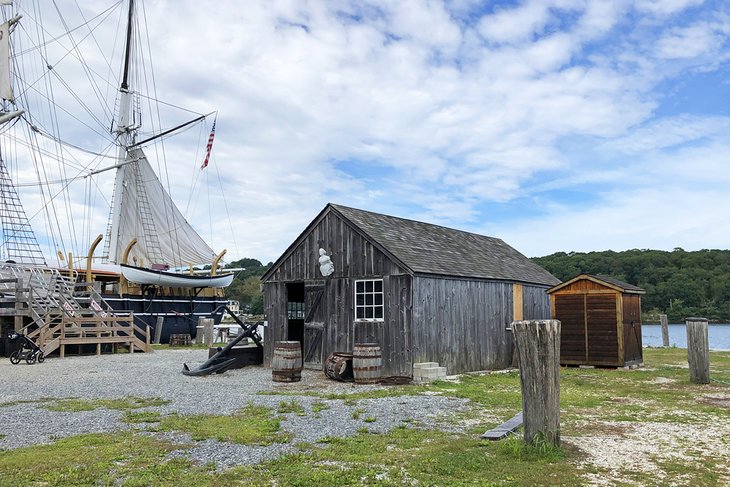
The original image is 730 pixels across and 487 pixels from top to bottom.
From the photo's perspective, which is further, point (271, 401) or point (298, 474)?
point (271, 401)

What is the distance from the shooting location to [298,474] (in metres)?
6.67

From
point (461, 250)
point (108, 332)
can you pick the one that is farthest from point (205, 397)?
point (108, 332)

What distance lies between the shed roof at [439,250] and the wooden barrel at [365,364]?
2.45 m

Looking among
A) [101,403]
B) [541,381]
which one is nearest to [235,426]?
[101,403]

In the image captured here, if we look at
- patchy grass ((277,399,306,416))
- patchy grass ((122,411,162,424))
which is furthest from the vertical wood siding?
patchy grass ((122,411,162,424))

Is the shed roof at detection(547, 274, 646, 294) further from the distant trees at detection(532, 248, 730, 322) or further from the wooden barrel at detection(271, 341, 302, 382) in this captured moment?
the distant trees at detection(532, 248, 730, 322)

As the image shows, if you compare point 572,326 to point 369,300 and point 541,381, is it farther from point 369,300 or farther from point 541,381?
point 541,381

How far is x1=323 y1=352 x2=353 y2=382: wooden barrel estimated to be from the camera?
15852mm

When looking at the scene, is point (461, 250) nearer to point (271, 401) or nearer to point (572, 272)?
point (271, 401)

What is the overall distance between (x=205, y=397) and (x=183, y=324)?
31.8 meters

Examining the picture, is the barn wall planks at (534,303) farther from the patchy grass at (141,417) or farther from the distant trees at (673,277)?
the distant trees at (673,277)

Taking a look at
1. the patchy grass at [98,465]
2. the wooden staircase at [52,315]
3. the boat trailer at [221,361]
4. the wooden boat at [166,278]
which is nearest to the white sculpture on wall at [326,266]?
the boat trailer at [221,361]

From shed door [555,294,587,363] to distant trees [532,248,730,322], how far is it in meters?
50.3

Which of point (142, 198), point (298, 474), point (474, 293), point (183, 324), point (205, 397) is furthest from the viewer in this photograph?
point (142, 198)
